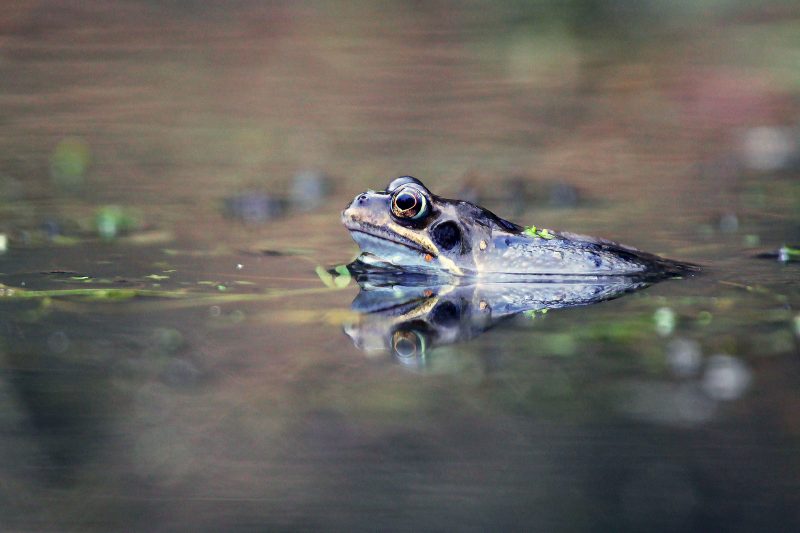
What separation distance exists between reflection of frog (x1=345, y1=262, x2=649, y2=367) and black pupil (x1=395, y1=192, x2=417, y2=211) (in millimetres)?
425

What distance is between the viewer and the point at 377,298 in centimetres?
556

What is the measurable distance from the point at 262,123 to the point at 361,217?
6323 mm

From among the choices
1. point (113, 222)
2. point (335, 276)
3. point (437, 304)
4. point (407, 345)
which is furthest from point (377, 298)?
point (113, 222)

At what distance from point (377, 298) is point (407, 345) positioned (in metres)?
1.01

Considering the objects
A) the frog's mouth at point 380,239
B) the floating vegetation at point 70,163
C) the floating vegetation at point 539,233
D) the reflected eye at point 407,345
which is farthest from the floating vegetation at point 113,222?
the reflected eye at point 407,345

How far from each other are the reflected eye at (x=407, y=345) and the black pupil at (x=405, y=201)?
3.53 feet

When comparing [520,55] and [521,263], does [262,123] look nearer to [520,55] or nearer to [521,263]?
[520,55]

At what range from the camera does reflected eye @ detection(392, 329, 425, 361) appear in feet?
14.5

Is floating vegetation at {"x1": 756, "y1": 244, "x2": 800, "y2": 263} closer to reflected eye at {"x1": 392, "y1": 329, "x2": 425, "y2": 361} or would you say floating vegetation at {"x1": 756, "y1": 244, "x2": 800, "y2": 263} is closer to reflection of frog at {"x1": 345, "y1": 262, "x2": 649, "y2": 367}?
reflection of frog at {"x1": 345, "y1": 262, "x2": 649, "y2": 367}

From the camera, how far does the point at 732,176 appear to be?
33.6ft

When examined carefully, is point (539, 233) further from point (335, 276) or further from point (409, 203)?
point (335, 276)

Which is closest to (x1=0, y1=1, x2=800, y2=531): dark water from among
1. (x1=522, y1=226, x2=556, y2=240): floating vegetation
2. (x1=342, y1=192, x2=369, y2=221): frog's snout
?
(x1=342, y1=192, x2=369, y2=221): frog's snout

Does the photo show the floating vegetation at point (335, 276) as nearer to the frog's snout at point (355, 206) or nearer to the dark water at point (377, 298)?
the dark water at point (377, 298)

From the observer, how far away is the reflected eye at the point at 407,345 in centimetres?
442
